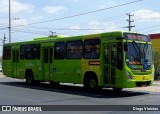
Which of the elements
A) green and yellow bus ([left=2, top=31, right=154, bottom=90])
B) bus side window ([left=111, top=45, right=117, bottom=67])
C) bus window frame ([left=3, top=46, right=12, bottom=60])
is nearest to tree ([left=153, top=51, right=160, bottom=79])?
green and yellow bus ([left=2, top=31, right=154, bottom=90])

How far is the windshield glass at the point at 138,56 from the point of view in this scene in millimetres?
17812

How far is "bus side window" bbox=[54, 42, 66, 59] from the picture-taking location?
70.9 ft

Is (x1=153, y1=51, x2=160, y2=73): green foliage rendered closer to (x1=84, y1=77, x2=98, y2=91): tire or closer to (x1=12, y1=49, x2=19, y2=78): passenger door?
(x1=12, y1=49, x2=19, y2=78): passenger door

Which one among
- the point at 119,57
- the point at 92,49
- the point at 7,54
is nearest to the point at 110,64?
the point at 119,57

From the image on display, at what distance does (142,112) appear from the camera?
12.1 meters

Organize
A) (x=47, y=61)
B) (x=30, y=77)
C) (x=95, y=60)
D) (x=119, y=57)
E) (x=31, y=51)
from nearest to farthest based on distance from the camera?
(x=119, y=57), (x=95, y=60), (x=47, y=61), (x=31, y=51), (x=30, y=77)

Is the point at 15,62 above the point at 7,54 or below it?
below

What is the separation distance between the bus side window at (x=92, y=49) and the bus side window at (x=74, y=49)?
1.69ft

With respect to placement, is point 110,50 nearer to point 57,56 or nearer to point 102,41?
point 102,41

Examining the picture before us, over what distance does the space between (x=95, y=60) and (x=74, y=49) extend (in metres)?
2.07

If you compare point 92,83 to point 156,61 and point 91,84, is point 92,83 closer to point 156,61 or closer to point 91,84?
point 91,84

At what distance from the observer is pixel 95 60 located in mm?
19000

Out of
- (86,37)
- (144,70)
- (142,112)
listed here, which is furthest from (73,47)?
(142,112)

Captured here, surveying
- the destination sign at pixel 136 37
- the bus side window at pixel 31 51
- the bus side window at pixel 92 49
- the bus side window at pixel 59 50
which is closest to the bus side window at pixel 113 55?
the destination sign at pixel 136 37
